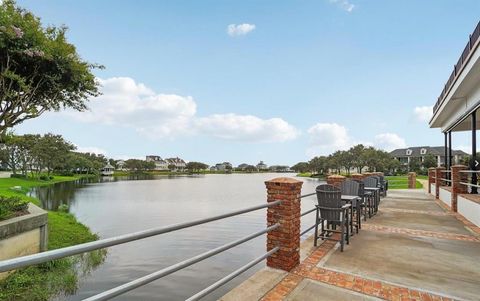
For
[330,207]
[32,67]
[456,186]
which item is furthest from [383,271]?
[32,67]

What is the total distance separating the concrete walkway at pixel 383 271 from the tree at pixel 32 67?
8331 mm

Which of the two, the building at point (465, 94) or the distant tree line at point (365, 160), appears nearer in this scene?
the building at point (465, 94)

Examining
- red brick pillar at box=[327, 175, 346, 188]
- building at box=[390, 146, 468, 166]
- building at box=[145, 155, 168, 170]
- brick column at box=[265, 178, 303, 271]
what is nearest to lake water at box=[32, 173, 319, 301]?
brick column at box=[265, 178, 303, 271]

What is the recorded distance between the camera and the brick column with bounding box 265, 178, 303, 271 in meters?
3.87

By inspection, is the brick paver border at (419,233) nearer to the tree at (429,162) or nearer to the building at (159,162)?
the tree at (429,162)

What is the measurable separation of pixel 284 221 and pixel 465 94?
985 centimetres

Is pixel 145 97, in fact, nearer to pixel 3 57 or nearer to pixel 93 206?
pixel 93 206

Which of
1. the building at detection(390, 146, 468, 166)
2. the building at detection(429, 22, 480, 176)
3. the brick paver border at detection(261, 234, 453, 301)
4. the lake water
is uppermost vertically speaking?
the building at detection(390, 146, 468, 166)

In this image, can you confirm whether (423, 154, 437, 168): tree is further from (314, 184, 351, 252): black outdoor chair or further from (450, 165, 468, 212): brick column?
(314, 184, 351, 252): black outdoor chair

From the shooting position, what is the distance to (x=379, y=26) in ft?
41.9

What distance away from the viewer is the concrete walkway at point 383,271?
3.26 meters

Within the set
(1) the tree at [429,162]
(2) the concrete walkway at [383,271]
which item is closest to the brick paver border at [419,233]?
(2) the concrete walkway at [383,271]

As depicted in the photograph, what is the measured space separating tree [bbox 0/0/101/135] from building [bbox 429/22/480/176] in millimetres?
11167

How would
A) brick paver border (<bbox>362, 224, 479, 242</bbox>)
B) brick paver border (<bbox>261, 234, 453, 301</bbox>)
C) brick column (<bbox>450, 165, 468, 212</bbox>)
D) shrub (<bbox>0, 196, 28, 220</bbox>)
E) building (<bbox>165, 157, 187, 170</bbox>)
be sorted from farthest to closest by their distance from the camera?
building (<bbox>165, 157, 187, 170</bbox>) → brick column (<bbox>450, 165, 468, 212</bbox>) → shrub (<bbox>0, 196, 28, 220</bbox>) → brick paver border (<bbox>362, 224, 479, 242</bbox>) → brick paver border (<bbox>261, 234, 453, 301</bbox>)
